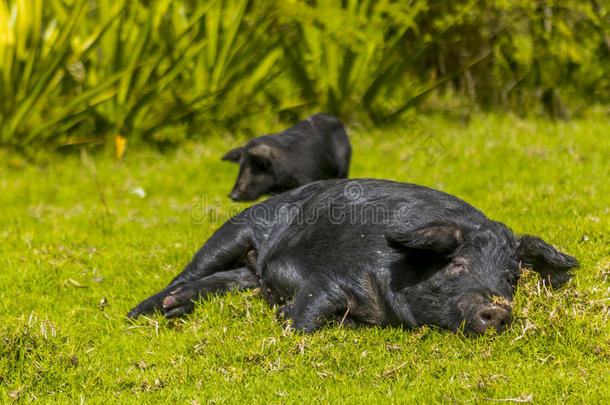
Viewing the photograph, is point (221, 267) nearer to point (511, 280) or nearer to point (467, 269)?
point (467, 269)

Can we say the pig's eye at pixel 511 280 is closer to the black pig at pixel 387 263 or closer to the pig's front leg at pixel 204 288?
the black pig at pixel 387 263

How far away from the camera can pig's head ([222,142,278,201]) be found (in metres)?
5.69

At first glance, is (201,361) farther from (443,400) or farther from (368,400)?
(443,400)

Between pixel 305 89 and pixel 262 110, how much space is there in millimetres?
693

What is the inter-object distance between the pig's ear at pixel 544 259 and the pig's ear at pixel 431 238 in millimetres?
355

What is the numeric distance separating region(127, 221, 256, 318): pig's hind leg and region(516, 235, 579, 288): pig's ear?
1.69 metres

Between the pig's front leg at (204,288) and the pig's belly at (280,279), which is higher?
the pig's belly at (280,279)

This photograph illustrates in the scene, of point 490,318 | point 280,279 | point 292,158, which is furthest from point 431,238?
point 292,158

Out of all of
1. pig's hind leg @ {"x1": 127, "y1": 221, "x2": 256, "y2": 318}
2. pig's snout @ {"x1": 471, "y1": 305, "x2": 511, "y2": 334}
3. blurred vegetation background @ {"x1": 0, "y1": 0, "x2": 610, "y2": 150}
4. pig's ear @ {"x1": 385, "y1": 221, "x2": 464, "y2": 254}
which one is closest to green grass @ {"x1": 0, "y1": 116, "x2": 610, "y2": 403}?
pig's snout @ {"x1": 471, "y1": 305, "x2": 511, "y2": 334}

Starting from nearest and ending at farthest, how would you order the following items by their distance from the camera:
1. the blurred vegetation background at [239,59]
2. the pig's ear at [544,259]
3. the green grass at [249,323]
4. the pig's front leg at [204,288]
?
the green grass at [249,323], the pig's ear at [544,259], the pig's front leg at [204,288], the blurred vegetation background at [239,59]

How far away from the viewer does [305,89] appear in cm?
1059

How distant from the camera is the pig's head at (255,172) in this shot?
569 centimetres

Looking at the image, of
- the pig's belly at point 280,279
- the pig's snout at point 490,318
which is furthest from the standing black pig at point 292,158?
the pig's snout at point 490,318

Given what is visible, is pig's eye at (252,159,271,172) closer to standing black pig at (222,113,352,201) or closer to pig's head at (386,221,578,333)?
standing black pig at (222,113,352,201)
